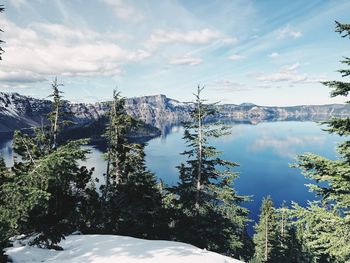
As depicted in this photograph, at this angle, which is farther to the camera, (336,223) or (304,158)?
(304,158)

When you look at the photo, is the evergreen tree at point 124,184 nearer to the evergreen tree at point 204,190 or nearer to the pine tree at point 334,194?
the evergreen tree at point 204,190

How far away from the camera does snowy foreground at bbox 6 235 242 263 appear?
12.0 m

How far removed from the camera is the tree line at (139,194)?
10617 mm

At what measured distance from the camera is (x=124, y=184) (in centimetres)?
2959

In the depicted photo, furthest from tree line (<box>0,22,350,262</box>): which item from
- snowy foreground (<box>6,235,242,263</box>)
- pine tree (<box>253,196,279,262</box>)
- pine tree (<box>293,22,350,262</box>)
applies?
pine tree (<box>253,196,279,262</box>)

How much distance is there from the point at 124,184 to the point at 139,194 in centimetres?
185

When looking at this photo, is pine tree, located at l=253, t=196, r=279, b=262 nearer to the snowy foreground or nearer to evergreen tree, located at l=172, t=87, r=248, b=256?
evergreen tree, located at l=172, t=87, r=248, b=256

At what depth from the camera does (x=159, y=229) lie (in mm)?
32188

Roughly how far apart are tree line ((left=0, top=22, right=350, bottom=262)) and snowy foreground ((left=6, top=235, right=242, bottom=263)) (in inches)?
28.9

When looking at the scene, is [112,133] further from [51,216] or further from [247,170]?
[247,170]

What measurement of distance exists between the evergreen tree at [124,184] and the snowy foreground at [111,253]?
13259 millimetres

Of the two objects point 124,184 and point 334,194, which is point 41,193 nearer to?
point 334,194

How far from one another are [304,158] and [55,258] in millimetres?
10277

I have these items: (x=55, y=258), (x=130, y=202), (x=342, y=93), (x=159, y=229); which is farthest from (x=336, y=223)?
(x=159, y=229)
